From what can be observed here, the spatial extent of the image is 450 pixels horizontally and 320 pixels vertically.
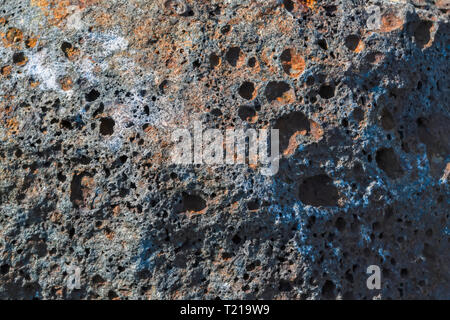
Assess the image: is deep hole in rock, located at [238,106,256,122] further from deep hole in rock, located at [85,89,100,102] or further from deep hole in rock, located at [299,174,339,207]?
deep hole in rock, located at [85,89,100,102]

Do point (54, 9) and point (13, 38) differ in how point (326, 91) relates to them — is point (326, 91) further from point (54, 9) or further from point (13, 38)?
point (13, 38)

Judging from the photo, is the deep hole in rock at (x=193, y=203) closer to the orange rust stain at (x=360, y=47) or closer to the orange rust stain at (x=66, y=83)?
the orange rust stain at (x=66, y=83)

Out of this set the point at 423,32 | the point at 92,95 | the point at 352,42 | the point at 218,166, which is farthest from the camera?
the point at 423,32

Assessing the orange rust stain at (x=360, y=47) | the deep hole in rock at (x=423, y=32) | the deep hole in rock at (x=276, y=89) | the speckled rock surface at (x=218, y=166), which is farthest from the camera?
the deep hole in rock at (x=423, y=32)

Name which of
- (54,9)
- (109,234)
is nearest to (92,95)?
(54,9)

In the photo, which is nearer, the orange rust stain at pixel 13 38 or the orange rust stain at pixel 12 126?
the orange rust stain at pixel 12 126

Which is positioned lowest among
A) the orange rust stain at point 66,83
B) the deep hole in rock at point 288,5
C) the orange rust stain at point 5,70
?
the orange rust stain at point 66,83

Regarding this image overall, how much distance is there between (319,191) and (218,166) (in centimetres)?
49

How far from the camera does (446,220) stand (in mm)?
2984

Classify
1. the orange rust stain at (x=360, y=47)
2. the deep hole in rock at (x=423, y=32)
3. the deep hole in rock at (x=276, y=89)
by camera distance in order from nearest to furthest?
the deep hole in rock at (x=276, y=89), the orange rust stain at (x=360, y=47), the deep hole in rock at (x=423, y=32)

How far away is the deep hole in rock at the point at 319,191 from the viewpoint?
108 inches

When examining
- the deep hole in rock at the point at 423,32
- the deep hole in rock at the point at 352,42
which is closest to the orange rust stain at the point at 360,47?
the deep hole in rock at the point at 352,42

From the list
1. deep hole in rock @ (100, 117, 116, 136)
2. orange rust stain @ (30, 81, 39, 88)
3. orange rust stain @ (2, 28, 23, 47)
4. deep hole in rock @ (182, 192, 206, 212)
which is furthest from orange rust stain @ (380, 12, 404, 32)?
orange rust stain @ (2, 28, 23, 47)

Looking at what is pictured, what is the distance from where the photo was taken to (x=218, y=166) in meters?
2.69
